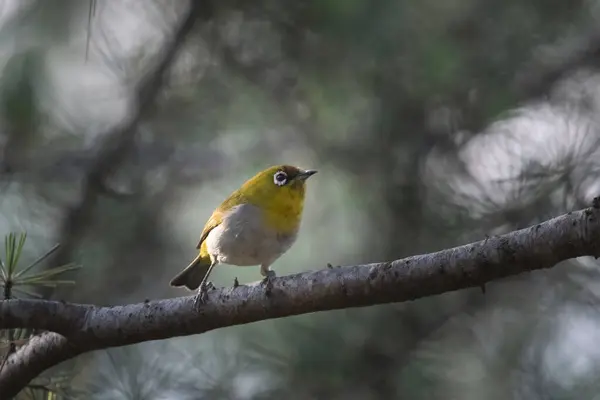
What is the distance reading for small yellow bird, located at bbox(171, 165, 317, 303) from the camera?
189cm

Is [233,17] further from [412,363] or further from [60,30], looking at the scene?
[412,363]

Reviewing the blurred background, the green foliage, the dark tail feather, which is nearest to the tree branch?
the green foliage

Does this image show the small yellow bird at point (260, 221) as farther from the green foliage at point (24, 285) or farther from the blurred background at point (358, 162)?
the green foliage at point (24, 285)

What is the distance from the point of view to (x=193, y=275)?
7.39ft

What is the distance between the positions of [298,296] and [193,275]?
1.11m

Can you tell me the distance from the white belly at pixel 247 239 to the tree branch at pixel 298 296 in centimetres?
59

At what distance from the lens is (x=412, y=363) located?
6.07ft

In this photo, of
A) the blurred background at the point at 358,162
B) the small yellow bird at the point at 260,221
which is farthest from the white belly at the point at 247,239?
the blurred background at the point at 358,162

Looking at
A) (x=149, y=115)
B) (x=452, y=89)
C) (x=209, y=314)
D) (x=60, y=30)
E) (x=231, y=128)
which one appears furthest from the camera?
(x=231, y=128)

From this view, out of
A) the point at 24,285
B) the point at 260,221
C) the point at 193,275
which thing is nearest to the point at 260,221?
the point at 260,221

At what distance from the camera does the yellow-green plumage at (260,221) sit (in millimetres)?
1890

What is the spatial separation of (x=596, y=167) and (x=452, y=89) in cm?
40

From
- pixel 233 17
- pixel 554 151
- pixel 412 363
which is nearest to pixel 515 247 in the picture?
pixel 412 363

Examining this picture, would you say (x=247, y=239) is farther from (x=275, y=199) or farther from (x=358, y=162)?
(x=358, y=162)
